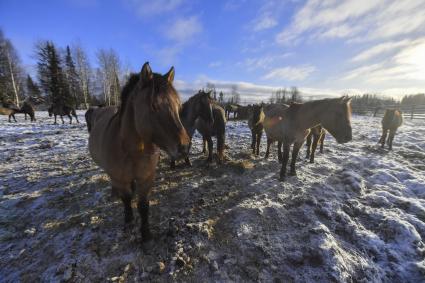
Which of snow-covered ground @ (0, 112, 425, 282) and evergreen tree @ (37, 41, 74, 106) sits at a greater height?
evergreen tree @ (37, 41, 74, 106)

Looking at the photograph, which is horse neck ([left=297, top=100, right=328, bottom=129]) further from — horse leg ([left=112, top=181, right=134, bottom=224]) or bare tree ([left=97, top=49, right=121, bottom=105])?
bare tree ([left=97, top=49, right=121, bottom=105])

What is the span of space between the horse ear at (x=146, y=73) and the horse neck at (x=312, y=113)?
4106 millimetres

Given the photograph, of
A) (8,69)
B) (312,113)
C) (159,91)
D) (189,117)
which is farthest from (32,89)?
(312,113)

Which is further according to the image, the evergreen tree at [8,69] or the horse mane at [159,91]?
the evergreen tree at [8,69]

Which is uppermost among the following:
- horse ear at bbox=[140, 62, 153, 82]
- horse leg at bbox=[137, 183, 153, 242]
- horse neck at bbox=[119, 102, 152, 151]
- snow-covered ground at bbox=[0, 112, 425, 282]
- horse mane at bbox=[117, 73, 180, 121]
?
horse ear at bbox=[140, 62, 153, 82]

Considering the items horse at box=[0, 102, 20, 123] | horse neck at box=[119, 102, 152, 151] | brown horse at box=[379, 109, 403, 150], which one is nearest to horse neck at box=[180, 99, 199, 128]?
horse neck at box=[119, 102, 152, 151]

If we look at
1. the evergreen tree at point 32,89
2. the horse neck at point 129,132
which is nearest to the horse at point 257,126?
the horse neck at point 129,132

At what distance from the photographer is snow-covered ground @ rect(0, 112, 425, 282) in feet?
7.52

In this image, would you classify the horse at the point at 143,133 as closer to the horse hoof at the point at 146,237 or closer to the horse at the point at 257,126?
the horse hoof at the point at 146,237

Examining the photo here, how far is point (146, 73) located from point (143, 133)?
22.2 inches

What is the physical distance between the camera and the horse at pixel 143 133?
165 cm

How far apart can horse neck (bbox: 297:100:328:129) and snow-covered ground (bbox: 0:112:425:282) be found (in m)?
1.44

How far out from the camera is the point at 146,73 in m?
1.75

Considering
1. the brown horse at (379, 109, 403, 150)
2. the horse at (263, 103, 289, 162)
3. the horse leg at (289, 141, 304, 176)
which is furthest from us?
the brown horse at (379, 109, 403, 150)
